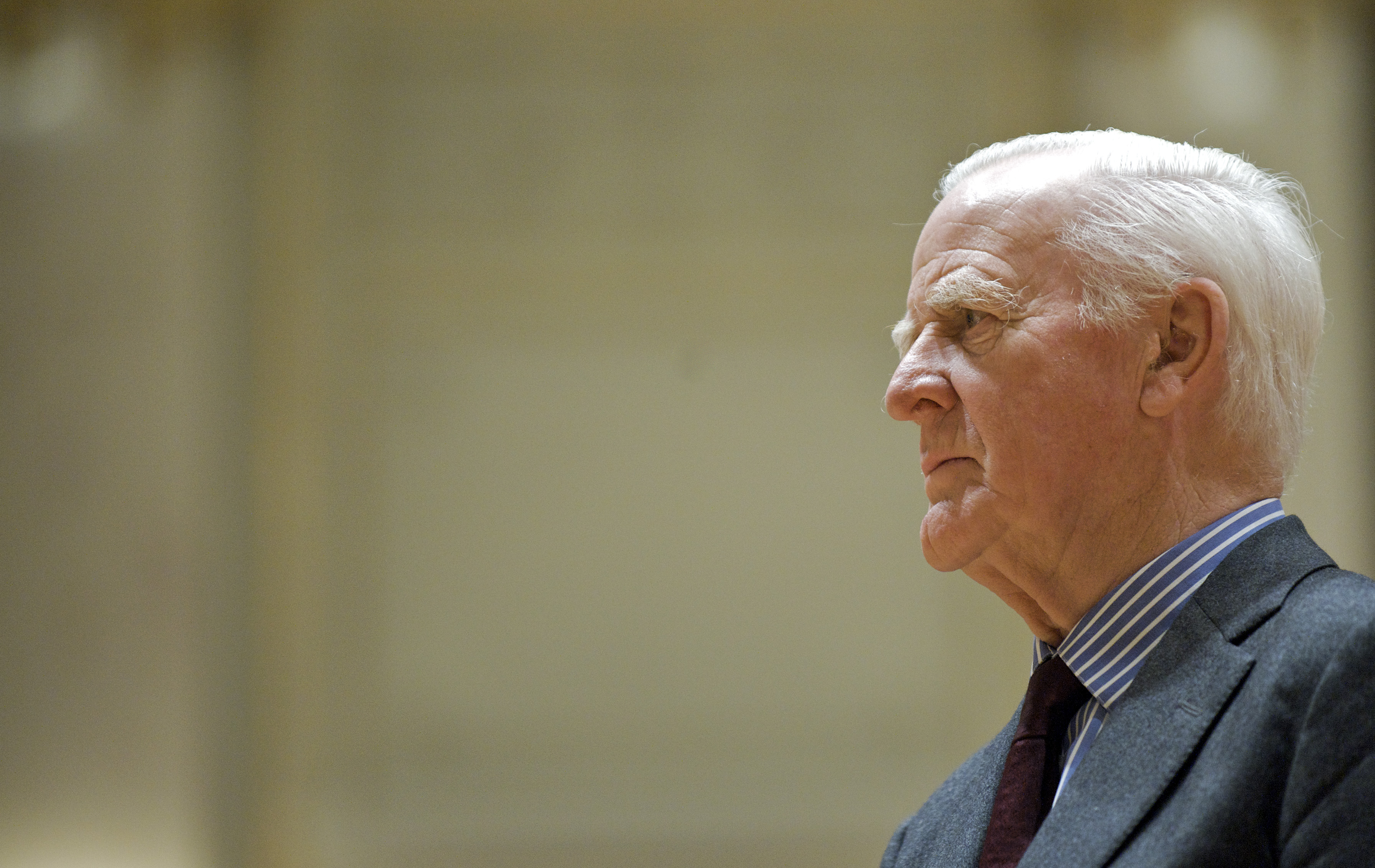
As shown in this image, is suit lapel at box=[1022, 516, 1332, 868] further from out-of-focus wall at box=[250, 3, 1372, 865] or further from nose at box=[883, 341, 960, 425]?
out-of-focus wall at box=[250, 3, 1372, 865]

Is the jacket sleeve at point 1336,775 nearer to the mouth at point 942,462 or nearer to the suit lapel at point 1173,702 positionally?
the suit lapel at point 1173,702

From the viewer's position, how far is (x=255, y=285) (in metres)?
3.70

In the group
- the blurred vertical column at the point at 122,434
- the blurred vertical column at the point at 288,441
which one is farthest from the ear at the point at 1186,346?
the blurred vertical column at the point at 122,434

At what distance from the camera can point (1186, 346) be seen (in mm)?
1140

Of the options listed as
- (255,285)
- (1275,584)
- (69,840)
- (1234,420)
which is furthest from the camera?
(255,285)

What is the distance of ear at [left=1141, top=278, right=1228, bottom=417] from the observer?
112 cm

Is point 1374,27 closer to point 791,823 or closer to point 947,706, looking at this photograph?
point 947,706

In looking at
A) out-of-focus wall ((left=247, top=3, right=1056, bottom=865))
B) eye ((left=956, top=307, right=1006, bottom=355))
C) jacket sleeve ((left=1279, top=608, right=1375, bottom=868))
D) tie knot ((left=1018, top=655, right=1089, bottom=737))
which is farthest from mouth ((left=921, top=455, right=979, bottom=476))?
out-of-focus wall ((left=247, top=3, right=1056, bottom=865))

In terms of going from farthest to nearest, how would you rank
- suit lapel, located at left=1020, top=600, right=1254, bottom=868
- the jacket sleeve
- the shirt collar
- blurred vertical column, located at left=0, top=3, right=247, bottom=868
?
blurred vertical column, located at left=0, top=3, right=247, bottom=868, the shirt collar, suit lapel, located at left=1020, top=600, right=1254, bottom=868, the jacket sleeve

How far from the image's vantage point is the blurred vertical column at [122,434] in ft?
11.5

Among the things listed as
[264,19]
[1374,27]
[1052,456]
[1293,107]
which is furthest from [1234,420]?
[264,19]

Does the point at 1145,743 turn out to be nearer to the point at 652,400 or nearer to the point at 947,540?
the point at 947,540

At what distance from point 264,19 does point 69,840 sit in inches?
115

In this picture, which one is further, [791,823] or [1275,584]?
[791,823]
